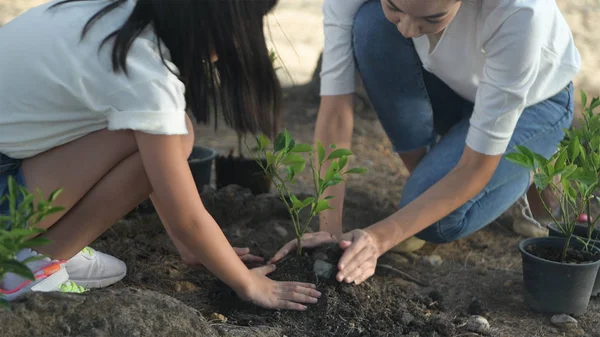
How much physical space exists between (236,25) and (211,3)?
9 cm

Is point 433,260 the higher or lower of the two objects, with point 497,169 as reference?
lower

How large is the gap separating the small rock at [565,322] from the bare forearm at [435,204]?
0.49 metres

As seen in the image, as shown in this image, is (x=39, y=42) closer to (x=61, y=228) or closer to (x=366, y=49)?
(x=61, y=228)

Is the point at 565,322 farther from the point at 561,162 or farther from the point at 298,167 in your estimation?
the point at 298,167

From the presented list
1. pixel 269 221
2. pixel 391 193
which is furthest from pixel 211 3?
pixel 391 193

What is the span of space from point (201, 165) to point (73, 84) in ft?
4.06

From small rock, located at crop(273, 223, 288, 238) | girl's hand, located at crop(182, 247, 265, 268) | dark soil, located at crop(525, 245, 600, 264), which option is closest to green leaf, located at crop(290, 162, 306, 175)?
girl's hand, located at crop(182, 247, 265, 268)

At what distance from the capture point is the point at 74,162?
2.14m

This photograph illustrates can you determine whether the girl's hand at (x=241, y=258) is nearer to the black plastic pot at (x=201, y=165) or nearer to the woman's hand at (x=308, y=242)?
the woman's hand at (x=308, y=242)

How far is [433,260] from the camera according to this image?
9.50 ft

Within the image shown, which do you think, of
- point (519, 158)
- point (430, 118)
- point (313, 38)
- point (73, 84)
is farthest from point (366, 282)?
point (313, 38)

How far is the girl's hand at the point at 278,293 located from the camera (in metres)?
2.20

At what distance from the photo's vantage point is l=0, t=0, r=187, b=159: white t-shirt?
1939 millimetres

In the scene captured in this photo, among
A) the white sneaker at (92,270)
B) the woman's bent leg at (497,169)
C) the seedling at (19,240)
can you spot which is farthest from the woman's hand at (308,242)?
the seedling at (19,240)
